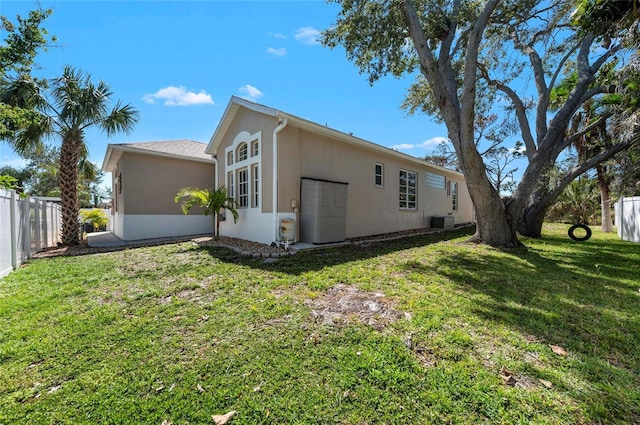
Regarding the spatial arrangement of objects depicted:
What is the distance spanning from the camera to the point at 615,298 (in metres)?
4.10

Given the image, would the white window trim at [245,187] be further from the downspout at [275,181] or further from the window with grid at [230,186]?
the downspout at [275,181]

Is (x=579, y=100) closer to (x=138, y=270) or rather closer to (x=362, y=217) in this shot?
(x=362, y=217)

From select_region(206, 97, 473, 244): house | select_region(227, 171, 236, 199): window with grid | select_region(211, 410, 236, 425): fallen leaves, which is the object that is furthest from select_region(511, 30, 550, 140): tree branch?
select_region(211, 410, 236, 425): fallen leaves

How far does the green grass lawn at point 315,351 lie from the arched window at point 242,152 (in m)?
5.87

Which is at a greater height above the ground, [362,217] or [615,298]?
[362,217]

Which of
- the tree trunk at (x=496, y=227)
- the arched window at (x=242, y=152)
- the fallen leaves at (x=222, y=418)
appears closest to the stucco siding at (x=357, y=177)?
the arched window at (x=242, y=152)

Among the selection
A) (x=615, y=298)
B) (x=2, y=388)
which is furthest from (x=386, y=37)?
(x=2, y=388)

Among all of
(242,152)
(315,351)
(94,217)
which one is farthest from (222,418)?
(94,217)

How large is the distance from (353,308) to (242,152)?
8.22 metres

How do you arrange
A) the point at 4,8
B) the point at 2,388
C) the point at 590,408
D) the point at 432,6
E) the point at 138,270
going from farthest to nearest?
the point at 432,6 < the point at 4,8 < the point at 138,270 < the point at 2,388 < the point at 590,408

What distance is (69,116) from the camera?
30.5 ft

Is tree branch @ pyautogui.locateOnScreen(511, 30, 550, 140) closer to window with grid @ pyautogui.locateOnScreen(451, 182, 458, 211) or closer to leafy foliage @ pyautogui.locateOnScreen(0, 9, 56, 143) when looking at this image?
window with grid @ pyautogui.locateOnScreen(451, 182, 458, 211)

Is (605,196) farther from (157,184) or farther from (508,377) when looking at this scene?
(157,184)

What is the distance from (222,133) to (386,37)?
7.15 meters
